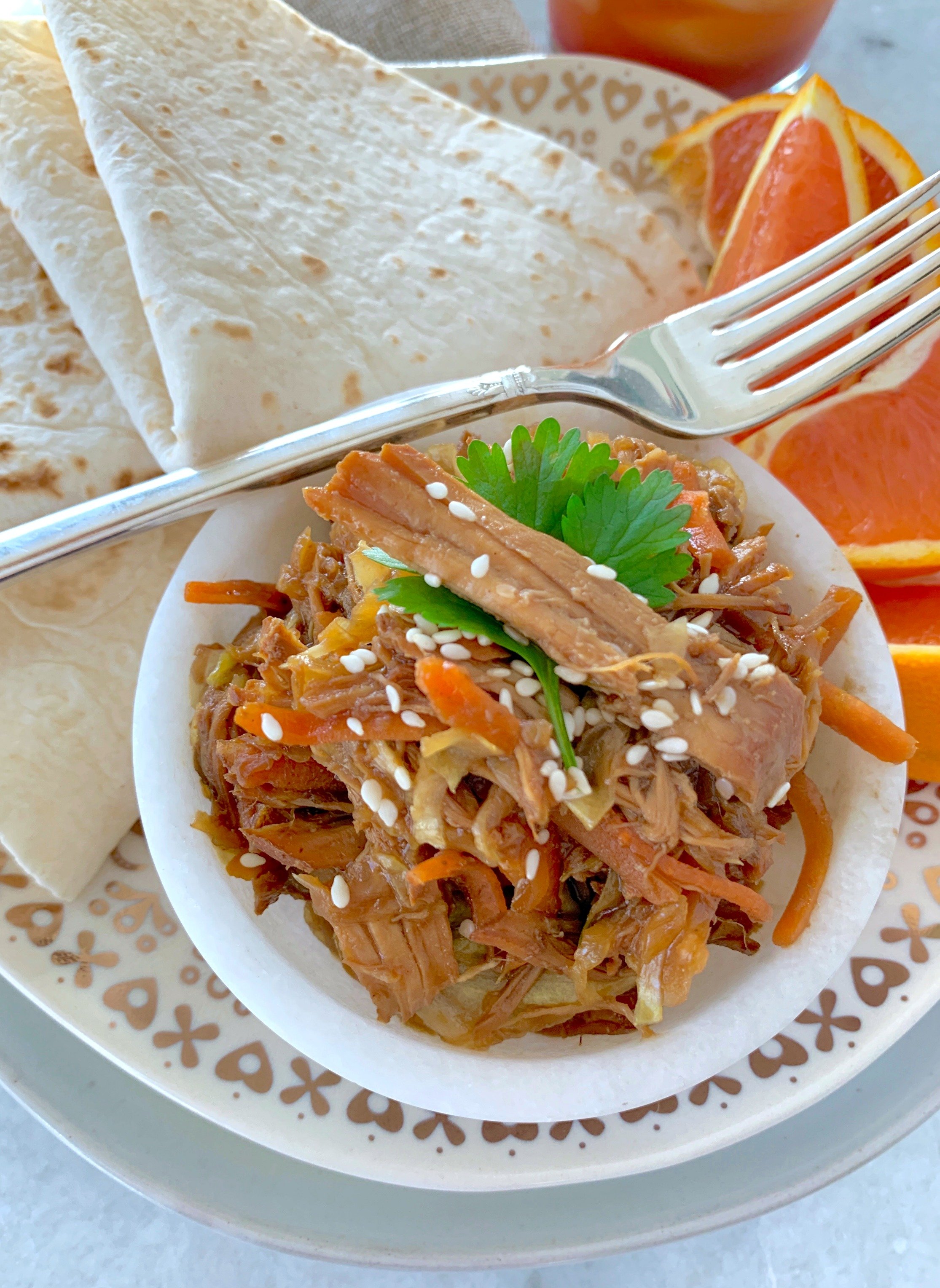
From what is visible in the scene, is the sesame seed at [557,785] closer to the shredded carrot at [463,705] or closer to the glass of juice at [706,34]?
the shredded carrot at [463,705]

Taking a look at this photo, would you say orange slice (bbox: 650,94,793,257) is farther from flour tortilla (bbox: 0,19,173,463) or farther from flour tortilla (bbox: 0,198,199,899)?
flour tortilla (bbox: 0,198,199,899)

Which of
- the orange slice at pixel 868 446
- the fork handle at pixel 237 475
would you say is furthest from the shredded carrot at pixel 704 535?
the orange slice at pixel 868 446

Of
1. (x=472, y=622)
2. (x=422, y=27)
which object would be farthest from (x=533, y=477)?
(x=422, y=27)

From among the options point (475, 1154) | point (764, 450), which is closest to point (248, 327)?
point (764, 450)

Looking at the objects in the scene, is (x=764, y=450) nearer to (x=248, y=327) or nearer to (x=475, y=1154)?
(x=248, y=327)

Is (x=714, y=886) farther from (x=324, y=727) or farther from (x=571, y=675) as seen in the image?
(x=324, y=727)

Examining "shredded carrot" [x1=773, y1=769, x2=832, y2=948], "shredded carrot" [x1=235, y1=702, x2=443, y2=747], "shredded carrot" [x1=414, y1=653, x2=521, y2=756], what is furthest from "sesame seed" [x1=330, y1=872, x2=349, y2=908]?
"shredded carrot" [x1=773, y1=769, x2=832, y2=948]
